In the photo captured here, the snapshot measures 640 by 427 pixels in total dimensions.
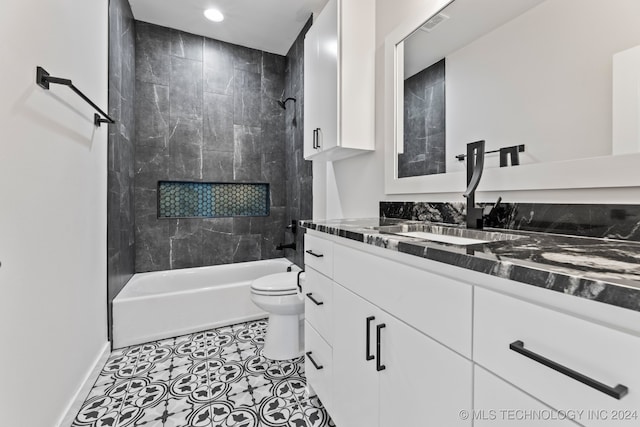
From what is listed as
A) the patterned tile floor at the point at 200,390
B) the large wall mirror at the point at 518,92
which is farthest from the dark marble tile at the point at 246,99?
the patterned tile floor at the point at 200,390

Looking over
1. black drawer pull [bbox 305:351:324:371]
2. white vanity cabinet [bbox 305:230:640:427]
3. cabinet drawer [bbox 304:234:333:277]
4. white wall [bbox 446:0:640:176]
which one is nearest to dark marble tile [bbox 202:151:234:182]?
cabinet drawer [bbox 304:234:333:277]

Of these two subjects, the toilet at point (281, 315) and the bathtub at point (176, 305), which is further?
the bathtub at point (176, 305)

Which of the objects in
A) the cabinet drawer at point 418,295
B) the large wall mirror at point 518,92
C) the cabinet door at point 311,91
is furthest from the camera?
the cabinet door at point 311,91

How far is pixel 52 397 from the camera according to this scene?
48.1 inches

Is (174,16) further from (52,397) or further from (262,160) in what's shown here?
(52,397)

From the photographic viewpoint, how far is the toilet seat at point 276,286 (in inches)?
71.6

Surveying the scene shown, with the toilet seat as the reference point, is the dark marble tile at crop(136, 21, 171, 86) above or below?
above

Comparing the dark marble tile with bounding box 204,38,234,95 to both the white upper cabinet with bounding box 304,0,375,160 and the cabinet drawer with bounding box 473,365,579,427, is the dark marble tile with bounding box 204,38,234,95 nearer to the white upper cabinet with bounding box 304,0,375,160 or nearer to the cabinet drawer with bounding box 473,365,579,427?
the white upper cabinet with bounding box 304,0,375,160

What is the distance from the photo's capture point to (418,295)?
71cm

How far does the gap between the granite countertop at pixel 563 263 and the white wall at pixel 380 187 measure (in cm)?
15

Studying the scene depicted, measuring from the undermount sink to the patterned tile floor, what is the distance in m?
0.97

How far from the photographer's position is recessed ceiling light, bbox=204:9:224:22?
8.13 ft

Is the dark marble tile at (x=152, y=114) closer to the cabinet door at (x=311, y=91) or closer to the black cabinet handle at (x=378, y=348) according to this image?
the cabinet door at (x=311, y=91)

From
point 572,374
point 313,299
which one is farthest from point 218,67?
point 572,374
